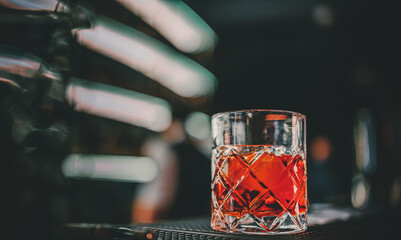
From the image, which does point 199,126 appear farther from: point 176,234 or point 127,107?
point 176,234

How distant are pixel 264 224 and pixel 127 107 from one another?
2.21 ft

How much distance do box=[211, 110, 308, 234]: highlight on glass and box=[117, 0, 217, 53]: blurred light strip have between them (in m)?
0.59

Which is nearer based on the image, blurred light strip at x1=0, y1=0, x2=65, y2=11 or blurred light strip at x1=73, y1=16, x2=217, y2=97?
blurred light strip at x1=0, y1=0, x2=65, y2=11

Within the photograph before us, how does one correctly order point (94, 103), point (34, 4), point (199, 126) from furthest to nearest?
point (199, 126) → point (94, 103) → point (34, 4)

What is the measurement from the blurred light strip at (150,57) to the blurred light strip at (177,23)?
0.16 ft

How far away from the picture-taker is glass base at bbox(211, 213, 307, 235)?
59cm

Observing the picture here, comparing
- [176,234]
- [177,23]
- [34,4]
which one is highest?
[177,23]

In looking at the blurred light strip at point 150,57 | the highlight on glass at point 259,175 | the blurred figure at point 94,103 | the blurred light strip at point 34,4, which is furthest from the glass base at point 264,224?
the blurred light strip at point 150,57

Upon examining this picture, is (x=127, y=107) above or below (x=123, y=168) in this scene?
above

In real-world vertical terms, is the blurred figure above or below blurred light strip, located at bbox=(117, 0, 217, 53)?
below

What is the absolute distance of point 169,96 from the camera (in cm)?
121

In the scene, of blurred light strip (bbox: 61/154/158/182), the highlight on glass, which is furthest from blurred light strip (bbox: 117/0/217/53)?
the highlight on glass

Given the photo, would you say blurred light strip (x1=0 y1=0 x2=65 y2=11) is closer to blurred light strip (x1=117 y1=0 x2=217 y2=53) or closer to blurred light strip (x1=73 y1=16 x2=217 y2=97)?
blurred light strip (x1=73 y1=16 x2=217 y2=97)

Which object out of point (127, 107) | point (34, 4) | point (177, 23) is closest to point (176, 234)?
point (34, 4)
